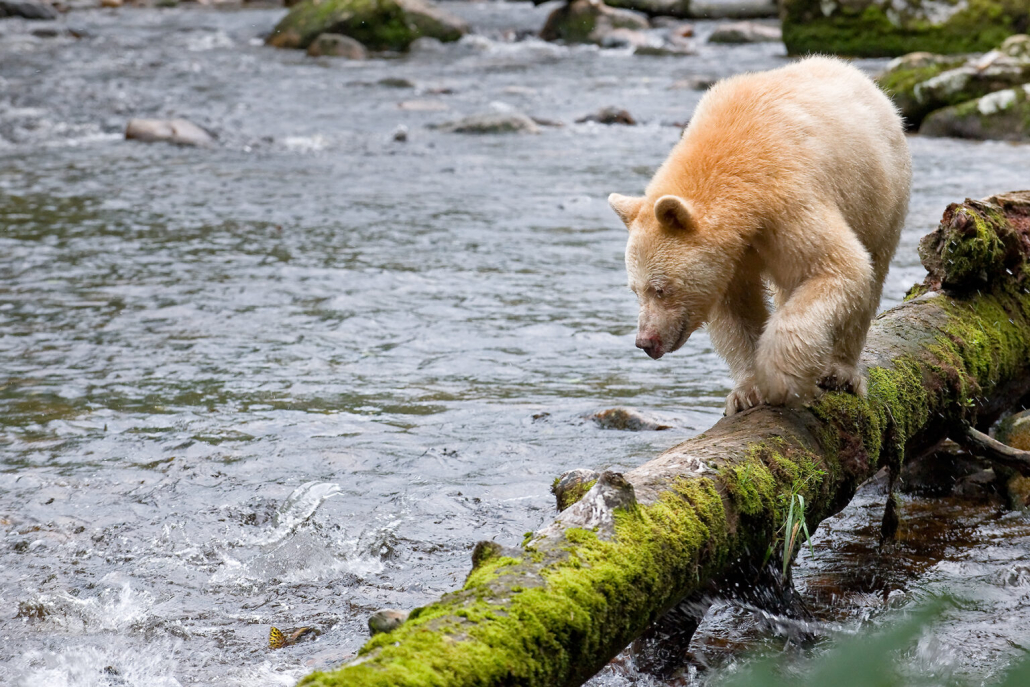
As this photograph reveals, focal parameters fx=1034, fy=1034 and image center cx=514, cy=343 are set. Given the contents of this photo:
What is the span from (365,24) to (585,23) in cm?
565

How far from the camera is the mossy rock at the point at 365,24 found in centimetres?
2480

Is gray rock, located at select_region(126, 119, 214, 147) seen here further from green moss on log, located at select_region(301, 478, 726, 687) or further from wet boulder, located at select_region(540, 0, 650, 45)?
green moss on log, located at select_region(301, 478, 726, 687)

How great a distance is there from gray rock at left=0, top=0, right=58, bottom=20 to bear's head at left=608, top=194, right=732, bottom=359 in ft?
92.6

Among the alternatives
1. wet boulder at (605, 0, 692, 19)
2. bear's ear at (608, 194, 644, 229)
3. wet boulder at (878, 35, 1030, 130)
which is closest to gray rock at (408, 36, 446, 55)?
wet boulder at (605, 0, 692, 19)

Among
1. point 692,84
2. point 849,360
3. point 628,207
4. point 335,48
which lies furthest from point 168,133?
point 849,360

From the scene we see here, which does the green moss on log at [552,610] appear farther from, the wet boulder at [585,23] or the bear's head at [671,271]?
the wet boulder at [585,23]

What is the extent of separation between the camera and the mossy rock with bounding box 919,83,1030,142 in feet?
49.1

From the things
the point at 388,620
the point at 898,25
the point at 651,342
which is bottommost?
the point at 388,620

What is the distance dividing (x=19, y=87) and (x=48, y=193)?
7203mm

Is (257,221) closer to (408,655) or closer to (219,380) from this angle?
(219,380)

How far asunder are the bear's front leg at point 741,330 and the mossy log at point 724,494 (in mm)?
327

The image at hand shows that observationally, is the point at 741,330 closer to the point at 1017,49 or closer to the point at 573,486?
the point at 573,486

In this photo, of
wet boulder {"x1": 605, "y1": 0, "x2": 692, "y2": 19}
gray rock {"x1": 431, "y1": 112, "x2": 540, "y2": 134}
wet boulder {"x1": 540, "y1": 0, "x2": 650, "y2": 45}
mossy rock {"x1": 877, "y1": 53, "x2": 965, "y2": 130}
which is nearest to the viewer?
mossy rock {"x1": 877, "y1": 53, "x2": 965, "y2": 130}

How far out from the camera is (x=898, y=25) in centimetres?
2152
